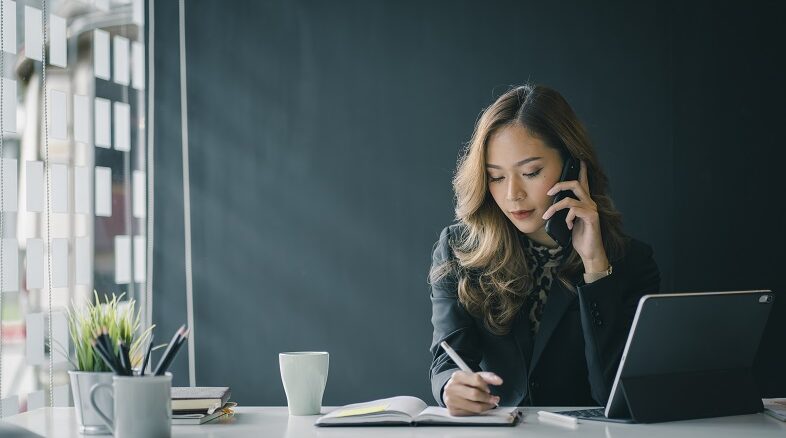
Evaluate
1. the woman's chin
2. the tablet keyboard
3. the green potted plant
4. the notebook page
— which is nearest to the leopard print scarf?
the woman's chin

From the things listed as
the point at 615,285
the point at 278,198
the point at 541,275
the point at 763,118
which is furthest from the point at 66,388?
the point at 763,118

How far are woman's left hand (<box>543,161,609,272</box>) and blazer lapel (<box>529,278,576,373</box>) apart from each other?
0.09 m

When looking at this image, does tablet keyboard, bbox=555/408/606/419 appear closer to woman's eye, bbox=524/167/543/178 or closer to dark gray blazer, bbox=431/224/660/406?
dark gray blazer, bbox=431/224/660/406

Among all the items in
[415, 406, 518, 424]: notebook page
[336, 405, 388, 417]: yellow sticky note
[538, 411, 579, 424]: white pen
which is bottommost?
[538, 411, 579, 424]: white pen

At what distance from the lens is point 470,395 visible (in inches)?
61.3

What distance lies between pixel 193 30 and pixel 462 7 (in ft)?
3.36

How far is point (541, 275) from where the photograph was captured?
7.49 feet

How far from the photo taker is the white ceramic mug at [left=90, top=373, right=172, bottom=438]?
1315 mm

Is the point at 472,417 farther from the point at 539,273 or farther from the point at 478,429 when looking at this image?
the point at 539,273

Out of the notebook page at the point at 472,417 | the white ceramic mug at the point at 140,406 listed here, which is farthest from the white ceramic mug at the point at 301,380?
the white ceramic mug at the point at 140,406

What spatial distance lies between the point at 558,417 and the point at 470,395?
170 millimetres

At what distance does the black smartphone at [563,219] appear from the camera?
7.00 ft

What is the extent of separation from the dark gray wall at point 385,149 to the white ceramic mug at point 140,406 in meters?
1.66

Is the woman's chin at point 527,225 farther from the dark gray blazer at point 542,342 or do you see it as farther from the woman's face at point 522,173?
the dark gray blazer at point 542,342
